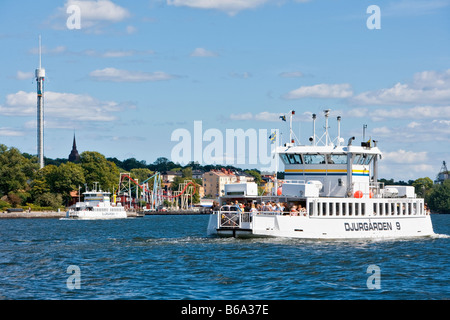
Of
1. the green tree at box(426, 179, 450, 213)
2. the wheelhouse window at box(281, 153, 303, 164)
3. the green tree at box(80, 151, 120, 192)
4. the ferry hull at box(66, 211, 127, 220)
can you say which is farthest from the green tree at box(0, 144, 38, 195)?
the wheelhouse window at box(281, 153, 303, 164)

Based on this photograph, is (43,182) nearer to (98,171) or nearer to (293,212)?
(98,171)

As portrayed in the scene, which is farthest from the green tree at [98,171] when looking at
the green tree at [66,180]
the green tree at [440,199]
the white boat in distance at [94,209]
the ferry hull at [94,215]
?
the green tree at [440,199]

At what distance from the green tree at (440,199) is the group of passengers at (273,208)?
158 m

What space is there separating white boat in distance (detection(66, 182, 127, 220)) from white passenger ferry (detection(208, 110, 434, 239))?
89.0 m

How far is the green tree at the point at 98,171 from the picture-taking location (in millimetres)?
169375

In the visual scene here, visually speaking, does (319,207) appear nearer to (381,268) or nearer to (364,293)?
(381,268)

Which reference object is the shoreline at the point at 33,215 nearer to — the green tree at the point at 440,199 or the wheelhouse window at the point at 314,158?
the wheelhouse window at the point at 314,158

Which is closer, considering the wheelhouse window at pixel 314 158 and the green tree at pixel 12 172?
the wheelhouse window at pixel 314 158

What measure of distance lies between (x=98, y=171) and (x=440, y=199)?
95.0 metres

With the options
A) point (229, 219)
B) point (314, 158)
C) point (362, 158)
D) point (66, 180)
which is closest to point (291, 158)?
point (314, 158)

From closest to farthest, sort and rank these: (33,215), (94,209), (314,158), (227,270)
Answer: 1. (227,270)
2. (314,158)
3. (94,209)
4. (33,215)

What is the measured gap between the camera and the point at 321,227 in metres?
46.1

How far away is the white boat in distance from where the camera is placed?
13375cm
